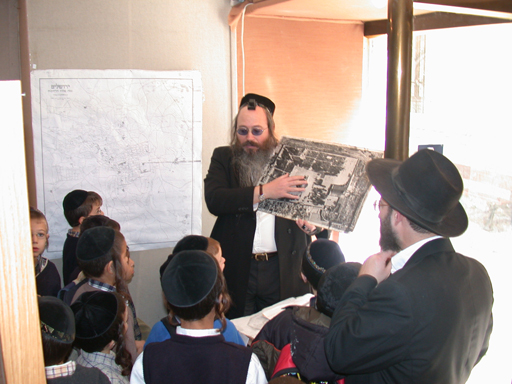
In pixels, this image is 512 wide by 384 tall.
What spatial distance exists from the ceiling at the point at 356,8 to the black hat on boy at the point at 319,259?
1.09 m

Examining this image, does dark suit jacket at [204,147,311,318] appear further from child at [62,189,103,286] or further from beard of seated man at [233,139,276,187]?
child at [62,189,103,286]

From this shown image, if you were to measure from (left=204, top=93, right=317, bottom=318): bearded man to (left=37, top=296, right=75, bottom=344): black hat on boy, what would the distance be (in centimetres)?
98

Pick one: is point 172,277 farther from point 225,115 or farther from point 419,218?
point 225,115

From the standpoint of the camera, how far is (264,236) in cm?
232

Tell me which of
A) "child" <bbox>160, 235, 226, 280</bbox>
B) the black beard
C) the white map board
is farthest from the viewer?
the white map board

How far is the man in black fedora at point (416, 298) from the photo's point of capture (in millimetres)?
1049

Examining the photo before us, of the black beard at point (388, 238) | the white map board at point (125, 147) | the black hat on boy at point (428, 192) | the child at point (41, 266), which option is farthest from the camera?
the white map board at point (125, 147)

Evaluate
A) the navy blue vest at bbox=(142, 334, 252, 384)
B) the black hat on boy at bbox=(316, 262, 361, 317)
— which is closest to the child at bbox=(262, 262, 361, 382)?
the black hat on boy at bbox=(316, 262, 361, 317)

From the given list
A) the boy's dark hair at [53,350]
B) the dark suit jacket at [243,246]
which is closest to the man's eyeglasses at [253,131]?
the dark suit jacket at [243,246]

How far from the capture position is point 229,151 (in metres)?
2.43

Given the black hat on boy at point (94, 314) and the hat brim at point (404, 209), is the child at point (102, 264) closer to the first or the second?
the black hat on boy at point (94, 314)

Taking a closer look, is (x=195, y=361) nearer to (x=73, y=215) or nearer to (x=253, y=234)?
(x=253, y=234)

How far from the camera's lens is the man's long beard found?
7.66 ft

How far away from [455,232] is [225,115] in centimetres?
240
